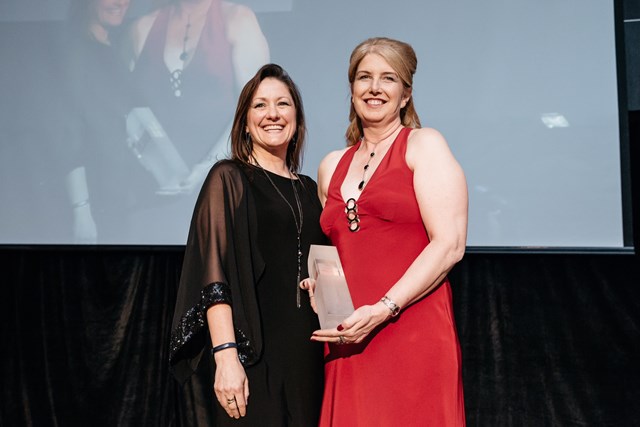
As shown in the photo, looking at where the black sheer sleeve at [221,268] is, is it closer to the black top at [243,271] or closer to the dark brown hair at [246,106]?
the black top at [243,271]

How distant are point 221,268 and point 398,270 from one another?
425 mm

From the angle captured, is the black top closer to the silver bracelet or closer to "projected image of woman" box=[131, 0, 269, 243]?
the silver bracelet

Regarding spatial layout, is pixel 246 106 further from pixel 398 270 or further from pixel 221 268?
pixel 398 270

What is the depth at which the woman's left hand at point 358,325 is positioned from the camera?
1670 mm

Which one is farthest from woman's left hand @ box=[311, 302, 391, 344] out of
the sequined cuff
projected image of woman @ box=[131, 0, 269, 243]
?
projected image of woman @ box=[131, 0, 269, 243]

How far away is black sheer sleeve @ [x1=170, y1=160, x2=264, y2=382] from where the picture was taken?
183cm

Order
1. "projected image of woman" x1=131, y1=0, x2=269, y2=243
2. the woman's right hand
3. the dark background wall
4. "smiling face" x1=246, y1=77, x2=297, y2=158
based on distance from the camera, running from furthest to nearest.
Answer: "projected image of woman" x1=131, y1=0, x2=269, y2=243, the dark background wall, "smiling face" x1=246, y1=77, x2=297, y2=158, the woman's right hand

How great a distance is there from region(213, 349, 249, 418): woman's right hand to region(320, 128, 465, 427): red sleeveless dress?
0.74 ft

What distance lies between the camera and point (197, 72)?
3.45 m

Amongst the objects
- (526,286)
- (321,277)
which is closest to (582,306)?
(526,286)

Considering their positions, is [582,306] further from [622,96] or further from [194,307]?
[194,307]

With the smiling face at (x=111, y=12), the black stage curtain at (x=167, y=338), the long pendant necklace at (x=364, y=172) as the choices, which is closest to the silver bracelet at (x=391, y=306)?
the long pendant necklace at (x=364, y=172)

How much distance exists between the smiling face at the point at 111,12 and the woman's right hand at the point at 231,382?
2215mm

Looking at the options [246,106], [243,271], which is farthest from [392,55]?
[243,271]
